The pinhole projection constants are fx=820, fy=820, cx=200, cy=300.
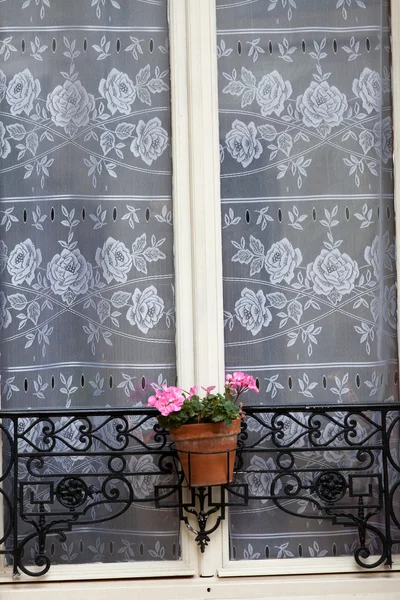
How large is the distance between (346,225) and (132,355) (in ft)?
2.87

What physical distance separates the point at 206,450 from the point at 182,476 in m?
0.22

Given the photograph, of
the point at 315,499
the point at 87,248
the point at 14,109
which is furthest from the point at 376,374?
the point at 14,109

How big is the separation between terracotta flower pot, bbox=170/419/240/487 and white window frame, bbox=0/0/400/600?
249 millimetres

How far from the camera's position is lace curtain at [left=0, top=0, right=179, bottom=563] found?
2.82m

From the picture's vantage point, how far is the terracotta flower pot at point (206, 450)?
2.57 metres

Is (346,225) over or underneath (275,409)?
over

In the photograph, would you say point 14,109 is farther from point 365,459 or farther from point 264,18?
point 365,459

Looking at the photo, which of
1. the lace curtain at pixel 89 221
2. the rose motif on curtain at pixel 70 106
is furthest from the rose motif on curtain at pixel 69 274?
the rose motif on curtain at pixel 70 106

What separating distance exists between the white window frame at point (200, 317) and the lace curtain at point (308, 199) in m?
0.06

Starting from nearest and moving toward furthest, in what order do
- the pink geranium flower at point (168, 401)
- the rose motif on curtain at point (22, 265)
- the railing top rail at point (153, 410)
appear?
the pink geranium flower at point (168, 401), the railing top rail at point (153, 410), the rose motif on curtain at point (22, 265)

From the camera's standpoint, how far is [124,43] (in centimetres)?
288

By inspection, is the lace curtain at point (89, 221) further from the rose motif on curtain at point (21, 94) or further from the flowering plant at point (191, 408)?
the flowering plant at point (191, 408)

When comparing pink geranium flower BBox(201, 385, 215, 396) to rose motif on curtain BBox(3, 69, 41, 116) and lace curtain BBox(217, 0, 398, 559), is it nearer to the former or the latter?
lace curtain BBox(217, 0, 398, 559)

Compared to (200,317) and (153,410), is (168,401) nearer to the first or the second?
(153,410)
